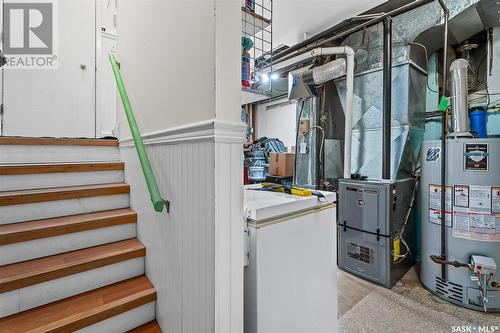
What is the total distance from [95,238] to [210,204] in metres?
1.27

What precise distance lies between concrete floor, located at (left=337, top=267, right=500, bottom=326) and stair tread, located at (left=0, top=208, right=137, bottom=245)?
76.4 inches

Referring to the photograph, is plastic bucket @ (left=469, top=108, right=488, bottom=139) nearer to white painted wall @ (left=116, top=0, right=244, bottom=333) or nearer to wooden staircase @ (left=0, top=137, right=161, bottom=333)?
white painted wall @ (left=116, top=0, right=244, bottom=333)

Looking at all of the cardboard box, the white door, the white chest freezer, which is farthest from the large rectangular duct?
the white door

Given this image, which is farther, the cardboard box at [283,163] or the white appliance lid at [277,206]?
the cardboard box at [283,163]

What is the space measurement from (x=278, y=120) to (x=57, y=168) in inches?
230

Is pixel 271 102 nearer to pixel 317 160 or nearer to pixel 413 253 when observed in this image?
pixel 317 160

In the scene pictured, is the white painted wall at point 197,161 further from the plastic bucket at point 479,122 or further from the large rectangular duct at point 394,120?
the plastic bucket at point 479,122

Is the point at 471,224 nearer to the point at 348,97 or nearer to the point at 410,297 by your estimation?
the point at 410,297

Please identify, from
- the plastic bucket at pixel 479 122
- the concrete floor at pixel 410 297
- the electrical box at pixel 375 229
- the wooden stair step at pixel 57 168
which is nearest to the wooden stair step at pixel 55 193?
the wooden stair step at pixel 57 168

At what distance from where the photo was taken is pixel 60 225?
1.56 meters

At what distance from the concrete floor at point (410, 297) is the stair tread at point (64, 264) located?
1763mm

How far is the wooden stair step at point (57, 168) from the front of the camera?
175cm

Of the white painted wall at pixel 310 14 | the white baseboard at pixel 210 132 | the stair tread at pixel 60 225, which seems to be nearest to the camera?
the white baseboard at pixel 210 132

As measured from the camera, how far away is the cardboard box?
363cm
